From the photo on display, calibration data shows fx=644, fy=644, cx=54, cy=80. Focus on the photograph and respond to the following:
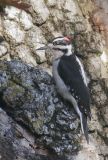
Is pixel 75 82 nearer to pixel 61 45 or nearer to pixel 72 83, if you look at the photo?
pixel 72 83

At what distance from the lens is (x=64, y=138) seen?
18.9 feet

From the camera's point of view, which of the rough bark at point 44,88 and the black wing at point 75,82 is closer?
the rough bark at point 44,88

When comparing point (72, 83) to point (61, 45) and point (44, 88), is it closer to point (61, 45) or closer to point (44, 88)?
point (44, 88)

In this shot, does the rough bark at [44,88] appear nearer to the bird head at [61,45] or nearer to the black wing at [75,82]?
the black wing at [75,82]

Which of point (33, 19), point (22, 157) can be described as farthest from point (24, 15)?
point (22, 157)

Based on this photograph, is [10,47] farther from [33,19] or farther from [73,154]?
[73,154]

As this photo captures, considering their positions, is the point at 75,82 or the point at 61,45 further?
the point at 61,45

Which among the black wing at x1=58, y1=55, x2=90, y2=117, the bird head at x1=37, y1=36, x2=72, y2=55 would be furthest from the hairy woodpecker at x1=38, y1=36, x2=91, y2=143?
the bird head at x1=37, y1=36, x2=72, y2=55

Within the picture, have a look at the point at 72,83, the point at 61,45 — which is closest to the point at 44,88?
the point at 72,83

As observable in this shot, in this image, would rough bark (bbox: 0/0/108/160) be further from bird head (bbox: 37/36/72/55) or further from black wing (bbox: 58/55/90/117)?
bird head (bbox: 37/36/72/55)

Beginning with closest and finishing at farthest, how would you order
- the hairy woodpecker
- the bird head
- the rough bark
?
the rough bark < the hairy woodpecker < the bird head

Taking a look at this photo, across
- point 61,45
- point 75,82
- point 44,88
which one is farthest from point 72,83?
point 61,45

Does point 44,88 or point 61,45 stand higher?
point 61,45

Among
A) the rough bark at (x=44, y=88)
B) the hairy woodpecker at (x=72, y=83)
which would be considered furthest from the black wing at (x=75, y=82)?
the rough bark at (x=44, y=88)
